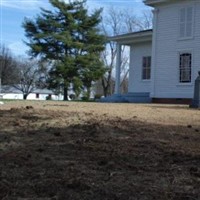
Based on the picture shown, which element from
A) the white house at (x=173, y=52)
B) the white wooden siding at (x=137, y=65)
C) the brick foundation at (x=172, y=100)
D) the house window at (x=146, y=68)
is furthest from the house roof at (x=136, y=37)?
the brick foundation at (x=172, y=100)

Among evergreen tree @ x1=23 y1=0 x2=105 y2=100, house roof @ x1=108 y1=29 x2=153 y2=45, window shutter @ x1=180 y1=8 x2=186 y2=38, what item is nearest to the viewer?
window shutter @ x1=180 y1=8 x2=186 y2=38

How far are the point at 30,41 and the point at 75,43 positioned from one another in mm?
5701

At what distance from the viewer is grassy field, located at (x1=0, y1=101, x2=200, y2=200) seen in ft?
15.4

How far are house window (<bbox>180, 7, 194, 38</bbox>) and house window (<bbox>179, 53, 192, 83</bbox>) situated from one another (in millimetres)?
1124

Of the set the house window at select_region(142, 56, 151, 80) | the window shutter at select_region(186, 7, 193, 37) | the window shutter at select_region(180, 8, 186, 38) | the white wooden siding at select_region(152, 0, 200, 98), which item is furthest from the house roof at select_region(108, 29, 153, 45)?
the window shutter at select_region(186, 7, 193, 37)

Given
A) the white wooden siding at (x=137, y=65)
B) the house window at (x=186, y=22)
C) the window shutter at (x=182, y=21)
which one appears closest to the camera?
the house window at (x=186, y=22)

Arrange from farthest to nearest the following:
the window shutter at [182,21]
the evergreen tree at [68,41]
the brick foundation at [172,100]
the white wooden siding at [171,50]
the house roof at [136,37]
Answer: the evergreen tree at [68,41], the house roof at [136,37], the window shutter at [182,21], the white wooden siding at [171,50], the brick foundation at [172,100]

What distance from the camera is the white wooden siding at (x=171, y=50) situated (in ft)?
82.7

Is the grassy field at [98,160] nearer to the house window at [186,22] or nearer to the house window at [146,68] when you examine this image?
the house window at [186,22]

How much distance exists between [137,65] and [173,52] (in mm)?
4482

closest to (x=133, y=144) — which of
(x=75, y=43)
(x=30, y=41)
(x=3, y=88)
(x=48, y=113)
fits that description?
(x=48, y=113)

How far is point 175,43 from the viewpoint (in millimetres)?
26141

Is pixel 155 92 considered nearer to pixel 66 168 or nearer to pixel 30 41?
pixel 66 168

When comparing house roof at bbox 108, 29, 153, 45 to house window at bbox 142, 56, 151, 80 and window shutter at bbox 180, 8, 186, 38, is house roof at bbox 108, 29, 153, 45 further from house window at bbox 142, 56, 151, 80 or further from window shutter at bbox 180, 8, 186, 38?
window shutter at bbox 180, 8, 186, 38
